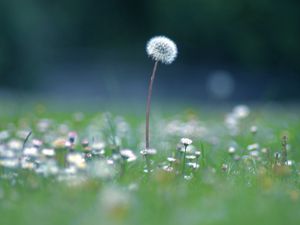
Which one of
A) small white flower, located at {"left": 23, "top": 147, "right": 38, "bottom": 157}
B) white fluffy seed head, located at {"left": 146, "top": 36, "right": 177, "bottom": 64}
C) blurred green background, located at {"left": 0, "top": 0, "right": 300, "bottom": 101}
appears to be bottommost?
small white flower, located at {"left": 23, "top": 147, "right": 38, "bottom": 157}

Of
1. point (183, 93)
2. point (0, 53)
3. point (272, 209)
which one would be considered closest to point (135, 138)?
point (272, 209)

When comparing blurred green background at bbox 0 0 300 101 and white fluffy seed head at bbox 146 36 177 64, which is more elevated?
blurred green background at bbox 0 0 300 101

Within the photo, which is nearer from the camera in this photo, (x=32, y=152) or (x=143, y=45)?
(x=32, y=152)

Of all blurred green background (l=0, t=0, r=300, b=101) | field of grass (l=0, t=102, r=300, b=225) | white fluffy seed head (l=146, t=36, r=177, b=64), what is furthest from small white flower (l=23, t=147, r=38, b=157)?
blurred green background (l=0, t=0, r=300, b=101)

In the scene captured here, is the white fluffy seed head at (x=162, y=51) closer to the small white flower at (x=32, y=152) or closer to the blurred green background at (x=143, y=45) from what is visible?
the small white flower at (x=32, y=152)

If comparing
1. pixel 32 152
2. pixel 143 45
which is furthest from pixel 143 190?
pixel 143 45

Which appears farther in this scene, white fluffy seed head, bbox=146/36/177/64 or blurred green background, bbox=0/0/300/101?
blurred green background, bbox=0/0/300/101

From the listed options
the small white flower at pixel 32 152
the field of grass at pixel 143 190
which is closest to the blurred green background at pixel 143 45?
the small white flower at pixel 32 152

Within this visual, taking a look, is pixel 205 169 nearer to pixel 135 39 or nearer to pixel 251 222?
pixel 251 222

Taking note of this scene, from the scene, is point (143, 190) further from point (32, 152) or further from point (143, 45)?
point (143, 45)

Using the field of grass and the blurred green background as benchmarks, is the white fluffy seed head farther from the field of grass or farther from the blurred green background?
the blurred green background
